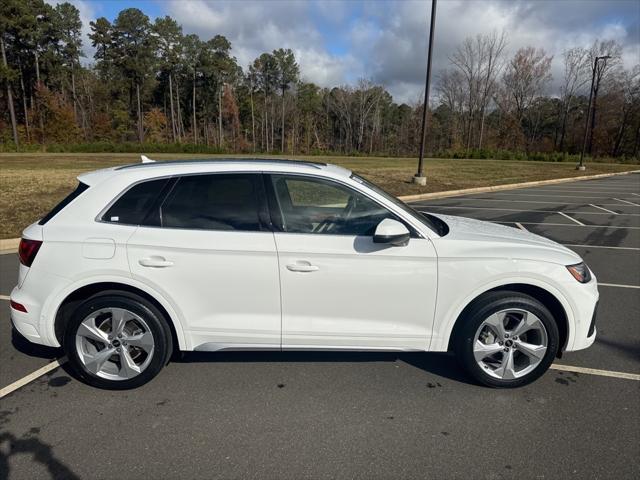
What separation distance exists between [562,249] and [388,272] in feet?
4.77

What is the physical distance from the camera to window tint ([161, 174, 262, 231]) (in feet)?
10.00

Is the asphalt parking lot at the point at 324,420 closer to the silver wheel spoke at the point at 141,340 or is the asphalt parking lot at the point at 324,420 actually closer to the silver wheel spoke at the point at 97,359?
the silver wheel spoke at the point at 97,359

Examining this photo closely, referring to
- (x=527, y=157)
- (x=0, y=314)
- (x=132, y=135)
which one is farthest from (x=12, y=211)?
(x=132, y=135)

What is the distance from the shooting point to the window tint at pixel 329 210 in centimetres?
308

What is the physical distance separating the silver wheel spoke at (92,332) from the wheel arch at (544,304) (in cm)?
255

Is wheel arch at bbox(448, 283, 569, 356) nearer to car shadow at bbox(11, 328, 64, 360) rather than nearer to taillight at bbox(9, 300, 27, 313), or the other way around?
taillight at bbox(9, 300, 27, 313)

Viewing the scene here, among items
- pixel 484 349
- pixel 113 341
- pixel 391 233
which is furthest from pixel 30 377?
pixel 484 349

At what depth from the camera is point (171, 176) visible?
317 cm

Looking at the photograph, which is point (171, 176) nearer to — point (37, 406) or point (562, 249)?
point (37, 406)

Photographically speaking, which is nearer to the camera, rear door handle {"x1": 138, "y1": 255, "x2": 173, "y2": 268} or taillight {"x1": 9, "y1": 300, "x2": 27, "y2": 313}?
rear door handle {"x1": 138, "y1": 255, "x2": 173, "y2": 268}

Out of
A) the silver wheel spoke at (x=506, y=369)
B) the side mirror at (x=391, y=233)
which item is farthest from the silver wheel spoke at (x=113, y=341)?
the silver wheel spoke at (x=506, y=369)

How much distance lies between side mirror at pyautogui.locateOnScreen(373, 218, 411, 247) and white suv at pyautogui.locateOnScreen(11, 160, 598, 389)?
17mm

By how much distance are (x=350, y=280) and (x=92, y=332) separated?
1.89 metres

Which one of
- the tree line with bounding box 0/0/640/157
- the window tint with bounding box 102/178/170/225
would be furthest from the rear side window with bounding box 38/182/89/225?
the tree line with bounding box 0/0/640/157
